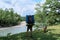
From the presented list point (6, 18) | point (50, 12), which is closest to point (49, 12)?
point (50, 12)

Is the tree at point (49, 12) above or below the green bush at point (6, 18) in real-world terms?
above

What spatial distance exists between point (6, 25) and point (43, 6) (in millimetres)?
16898

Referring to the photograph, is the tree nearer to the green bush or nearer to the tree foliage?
the tree foliage

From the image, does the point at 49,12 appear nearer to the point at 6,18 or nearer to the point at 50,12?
the point at 50,12

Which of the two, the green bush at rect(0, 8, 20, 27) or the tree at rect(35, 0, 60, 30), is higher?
the tree at rect(35, 0, 60, 30)

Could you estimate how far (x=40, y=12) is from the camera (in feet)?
38.9

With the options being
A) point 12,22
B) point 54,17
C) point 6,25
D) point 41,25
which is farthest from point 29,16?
point 12,22

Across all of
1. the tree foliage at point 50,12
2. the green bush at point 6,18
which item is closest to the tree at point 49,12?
the tree foliage at point 50,12

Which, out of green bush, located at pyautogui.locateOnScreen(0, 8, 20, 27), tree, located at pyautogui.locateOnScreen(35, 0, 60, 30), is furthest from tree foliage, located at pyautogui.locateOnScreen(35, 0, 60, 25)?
green bush, located at pyautogui.locateOnScreen(0, 8, 20, 27)

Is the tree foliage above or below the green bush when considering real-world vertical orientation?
above

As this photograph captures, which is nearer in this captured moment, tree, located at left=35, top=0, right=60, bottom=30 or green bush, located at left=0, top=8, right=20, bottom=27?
tree, located at left=35, top=0, right=60, bottom=30

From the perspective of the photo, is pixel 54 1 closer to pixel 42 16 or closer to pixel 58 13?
pixel 58 13

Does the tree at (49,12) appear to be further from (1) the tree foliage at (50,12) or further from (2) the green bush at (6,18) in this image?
(2) the green bush at (6,18)

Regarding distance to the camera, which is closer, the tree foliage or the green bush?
the tree foliage
